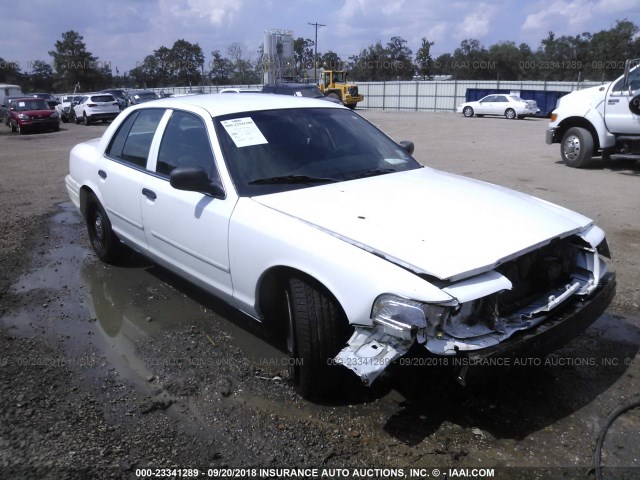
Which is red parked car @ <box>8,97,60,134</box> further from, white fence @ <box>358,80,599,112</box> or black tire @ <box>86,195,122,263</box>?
white fence @ <box>358,80,599,112</box>

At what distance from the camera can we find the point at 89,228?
217 inches

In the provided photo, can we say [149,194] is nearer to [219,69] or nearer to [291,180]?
[291,180]

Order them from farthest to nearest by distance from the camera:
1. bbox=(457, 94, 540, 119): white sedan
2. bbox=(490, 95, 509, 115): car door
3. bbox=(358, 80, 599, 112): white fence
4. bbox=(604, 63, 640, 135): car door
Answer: bbox=(358, 80, 599, 112): white fence
bbox=(490, 95, 509, 115): car door
bbox=(457, 94, 540, 119): white sedan
bbox=(604, 63, 640, 135): car door

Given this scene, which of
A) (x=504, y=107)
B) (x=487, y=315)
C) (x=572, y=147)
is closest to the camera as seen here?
(x=487, y=315)

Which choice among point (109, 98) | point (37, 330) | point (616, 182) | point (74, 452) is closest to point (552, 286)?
point (74, 452)

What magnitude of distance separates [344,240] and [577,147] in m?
9.85

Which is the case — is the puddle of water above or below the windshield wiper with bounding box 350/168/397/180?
below

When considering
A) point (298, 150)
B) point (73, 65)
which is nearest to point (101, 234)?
point (298, 150)

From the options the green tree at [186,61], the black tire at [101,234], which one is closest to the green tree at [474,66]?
the green tree at [186,61]

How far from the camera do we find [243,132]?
367 centimetres

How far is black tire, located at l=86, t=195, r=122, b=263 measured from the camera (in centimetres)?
509

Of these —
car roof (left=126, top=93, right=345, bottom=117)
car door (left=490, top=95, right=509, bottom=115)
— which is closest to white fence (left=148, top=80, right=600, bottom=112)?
car door (left=490, top=95, right=509, bottom=115)

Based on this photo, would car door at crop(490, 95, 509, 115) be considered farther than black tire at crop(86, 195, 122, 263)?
Yes

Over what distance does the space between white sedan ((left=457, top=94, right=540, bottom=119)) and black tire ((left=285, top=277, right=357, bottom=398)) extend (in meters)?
28.9
